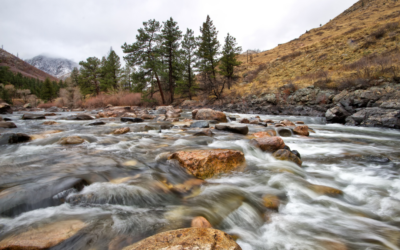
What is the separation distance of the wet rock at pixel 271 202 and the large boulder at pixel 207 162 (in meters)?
0.87

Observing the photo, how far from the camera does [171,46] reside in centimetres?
2244

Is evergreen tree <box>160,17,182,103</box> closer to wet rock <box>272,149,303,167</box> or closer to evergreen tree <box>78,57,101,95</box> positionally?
evergreen tree <box>78,57,101,95</box>

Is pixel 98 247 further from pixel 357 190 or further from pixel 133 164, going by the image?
pixel 357 190

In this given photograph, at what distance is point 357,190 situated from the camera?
8.95 ft

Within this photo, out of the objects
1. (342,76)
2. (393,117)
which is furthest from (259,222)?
(342,76)

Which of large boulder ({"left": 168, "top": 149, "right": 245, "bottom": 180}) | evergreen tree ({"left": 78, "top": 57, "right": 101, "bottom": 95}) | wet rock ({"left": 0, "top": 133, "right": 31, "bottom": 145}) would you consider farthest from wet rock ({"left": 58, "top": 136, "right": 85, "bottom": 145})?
evergreen tree ({"left": 78, "top": 57, "right": 101, "bottom": 95})

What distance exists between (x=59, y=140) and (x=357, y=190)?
660cm

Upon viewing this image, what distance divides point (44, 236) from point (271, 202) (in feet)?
7.90

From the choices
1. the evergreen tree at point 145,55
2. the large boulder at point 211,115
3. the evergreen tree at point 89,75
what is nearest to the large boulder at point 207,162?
the large boulder at point 211,115

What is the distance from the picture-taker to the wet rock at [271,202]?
2.28 m

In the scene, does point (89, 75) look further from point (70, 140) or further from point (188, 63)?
point (70, 140)

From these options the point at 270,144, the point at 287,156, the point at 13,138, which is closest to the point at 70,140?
the point at 13,138

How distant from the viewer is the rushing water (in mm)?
1705

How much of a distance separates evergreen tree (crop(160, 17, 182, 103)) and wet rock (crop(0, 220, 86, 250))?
22.0 m
